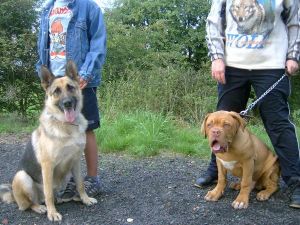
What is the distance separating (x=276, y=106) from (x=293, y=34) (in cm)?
72

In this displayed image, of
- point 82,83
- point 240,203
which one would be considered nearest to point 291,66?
point 240,203

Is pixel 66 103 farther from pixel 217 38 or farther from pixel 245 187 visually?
pixel 245 187

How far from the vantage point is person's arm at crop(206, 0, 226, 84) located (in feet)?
15.1

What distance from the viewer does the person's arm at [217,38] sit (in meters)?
4.61

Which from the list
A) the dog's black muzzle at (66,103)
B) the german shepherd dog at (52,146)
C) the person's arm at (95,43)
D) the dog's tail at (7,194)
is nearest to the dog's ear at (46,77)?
the german shepherd dog at (52,146)

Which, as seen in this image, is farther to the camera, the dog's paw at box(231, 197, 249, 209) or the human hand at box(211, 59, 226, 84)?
the human hand at box(211, 59, 226, 84)

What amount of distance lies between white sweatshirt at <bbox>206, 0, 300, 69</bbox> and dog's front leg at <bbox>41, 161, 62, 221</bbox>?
6.42ft

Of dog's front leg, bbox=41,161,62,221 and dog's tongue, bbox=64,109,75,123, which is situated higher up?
dog's tongue, bbox=64,109,75,123

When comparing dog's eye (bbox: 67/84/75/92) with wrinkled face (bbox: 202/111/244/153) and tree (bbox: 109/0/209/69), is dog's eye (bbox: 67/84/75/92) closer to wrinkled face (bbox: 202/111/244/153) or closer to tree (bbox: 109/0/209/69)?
wrinkled face (bbox: 202/111/244/153)

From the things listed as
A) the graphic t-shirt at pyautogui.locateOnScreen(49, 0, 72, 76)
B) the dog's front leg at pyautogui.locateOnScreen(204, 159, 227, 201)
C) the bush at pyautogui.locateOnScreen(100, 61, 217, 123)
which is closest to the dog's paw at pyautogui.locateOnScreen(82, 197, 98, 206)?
the dog's front leg at pyautogui.locateOnScreen(204, 159, 227, 201)

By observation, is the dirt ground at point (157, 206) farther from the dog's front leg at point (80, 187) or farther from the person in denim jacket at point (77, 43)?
the person in denim jacket at point (77, 43)

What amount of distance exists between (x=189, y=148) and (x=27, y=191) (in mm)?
2947

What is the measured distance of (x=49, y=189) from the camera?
4402 mm

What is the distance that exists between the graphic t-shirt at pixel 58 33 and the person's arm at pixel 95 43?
9.5 inches
